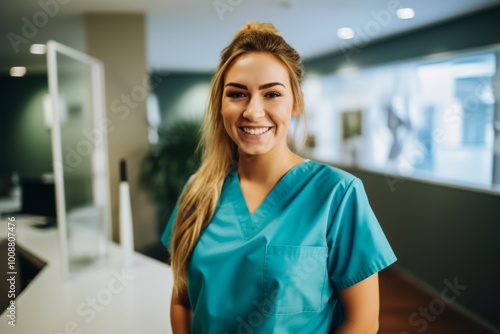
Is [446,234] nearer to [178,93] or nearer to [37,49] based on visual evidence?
[37,49]

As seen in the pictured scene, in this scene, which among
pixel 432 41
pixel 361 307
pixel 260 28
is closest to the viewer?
pixel 361 307

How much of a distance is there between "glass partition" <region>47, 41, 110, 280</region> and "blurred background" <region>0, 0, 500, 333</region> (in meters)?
0.05

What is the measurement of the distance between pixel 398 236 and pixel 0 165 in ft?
12.0

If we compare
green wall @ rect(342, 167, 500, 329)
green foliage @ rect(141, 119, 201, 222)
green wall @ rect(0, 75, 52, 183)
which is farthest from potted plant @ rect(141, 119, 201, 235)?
green wall @ rect(342, 167, 500, 329)

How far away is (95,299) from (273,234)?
110cm

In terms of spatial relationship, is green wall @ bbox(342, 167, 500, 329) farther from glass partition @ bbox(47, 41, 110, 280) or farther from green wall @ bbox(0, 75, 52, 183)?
green wall @ bbox(0, 75, 52, 183)

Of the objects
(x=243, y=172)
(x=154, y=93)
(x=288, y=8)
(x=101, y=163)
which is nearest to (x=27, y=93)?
(x=101, y=163)

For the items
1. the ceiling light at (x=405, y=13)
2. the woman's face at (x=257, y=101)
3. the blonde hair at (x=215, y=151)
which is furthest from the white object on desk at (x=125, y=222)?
the ceiling light at (x=405, y=13)

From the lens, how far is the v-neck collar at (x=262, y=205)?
0.96 metres

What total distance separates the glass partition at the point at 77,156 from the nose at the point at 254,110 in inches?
44.4

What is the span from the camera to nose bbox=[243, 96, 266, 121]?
2.88ft

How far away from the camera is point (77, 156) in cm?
213

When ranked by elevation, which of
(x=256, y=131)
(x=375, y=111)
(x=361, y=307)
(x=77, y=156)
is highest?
(x=375, y=111)

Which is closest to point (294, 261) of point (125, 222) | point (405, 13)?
point (125, 222)
